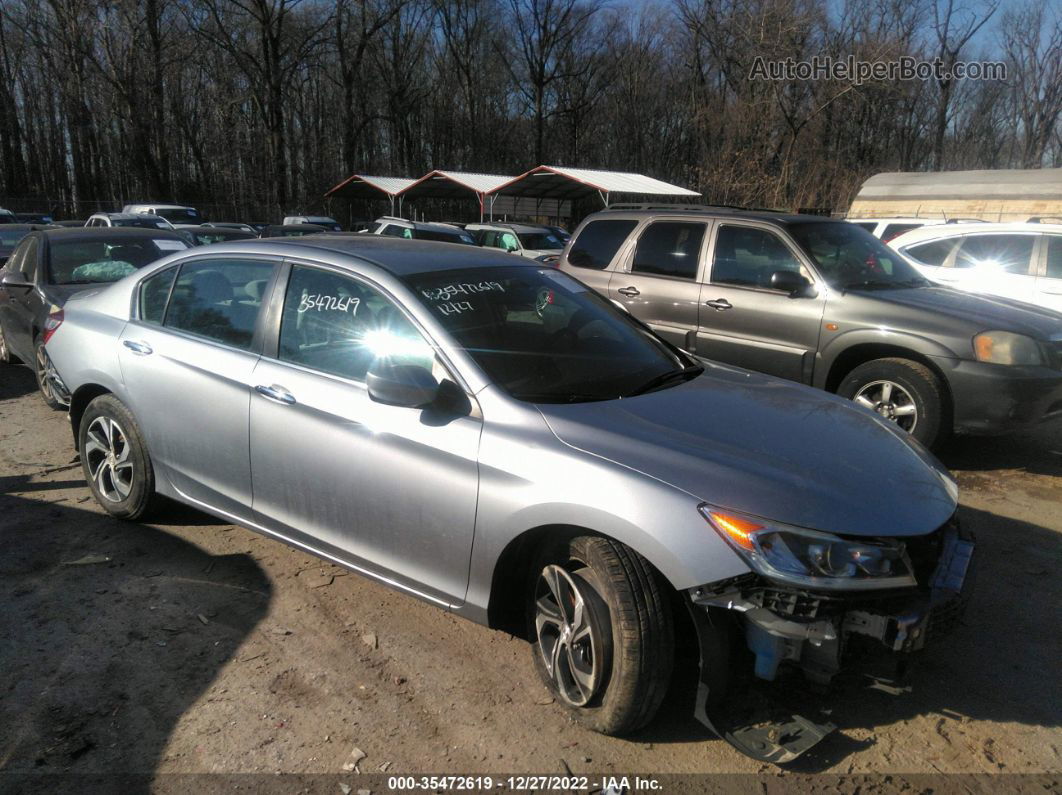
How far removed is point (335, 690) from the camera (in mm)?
3141

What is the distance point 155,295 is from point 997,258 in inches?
354

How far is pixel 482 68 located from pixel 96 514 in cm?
5595

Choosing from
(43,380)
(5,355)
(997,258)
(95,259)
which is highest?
(997,258)

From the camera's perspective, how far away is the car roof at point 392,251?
367cm

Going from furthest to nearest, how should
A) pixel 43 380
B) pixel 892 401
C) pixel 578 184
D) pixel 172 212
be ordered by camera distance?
1. pixel 578 184
2. pixel 172 212
3. pixel 43 380
4. pixel 892 401

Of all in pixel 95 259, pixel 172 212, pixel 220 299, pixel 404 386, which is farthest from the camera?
pixel 172 212

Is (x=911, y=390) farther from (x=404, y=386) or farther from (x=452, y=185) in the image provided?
(x=452, y=185)

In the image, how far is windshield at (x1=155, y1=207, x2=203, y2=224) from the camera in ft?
87.9

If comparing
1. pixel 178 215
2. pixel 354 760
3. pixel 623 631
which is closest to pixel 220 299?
pixel 354 760

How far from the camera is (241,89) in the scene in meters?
51.4

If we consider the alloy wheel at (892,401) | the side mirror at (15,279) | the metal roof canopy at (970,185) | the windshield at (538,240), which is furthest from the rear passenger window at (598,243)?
the metal roof canopy at (970,185)

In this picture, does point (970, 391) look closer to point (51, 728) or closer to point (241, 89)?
point (51, 728)

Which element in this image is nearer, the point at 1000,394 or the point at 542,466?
the point at 542,466

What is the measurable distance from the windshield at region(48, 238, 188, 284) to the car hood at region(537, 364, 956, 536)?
20.8 ft
